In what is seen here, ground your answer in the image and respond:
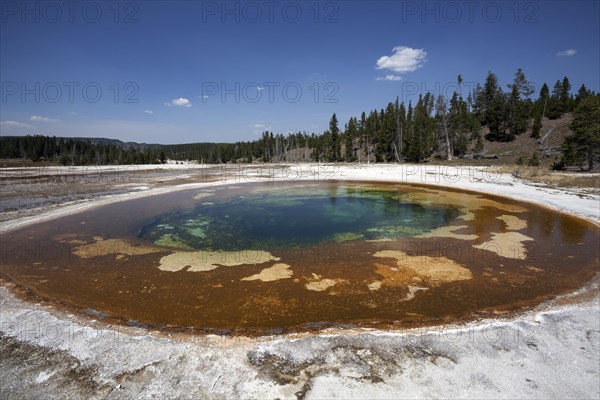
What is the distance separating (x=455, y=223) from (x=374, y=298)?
26.3 ft

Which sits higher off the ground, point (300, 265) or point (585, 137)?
point (585, 137)

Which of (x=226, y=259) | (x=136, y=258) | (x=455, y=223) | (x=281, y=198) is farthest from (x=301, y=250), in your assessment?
(x=281, y=198)

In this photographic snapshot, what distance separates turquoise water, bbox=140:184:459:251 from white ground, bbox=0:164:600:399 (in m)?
5.37

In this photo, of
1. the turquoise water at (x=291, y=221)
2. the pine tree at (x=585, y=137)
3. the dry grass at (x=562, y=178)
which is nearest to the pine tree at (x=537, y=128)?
the pine tree at (x=585, y=137)

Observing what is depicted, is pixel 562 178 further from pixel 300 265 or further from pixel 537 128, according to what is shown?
pixel 537 128

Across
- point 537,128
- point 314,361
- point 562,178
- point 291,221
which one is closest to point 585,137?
point 562,178

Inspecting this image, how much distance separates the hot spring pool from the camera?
5.83 metres

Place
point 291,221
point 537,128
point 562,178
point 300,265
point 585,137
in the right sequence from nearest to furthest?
1. point 300,265
2. point 291,221
3. point 562,178
4. point 585,137
5. point 537,128

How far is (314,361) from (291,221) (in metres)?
9.78

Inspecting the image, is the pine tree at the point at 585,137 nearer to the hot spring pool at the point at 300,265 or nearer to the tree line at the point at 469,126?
the tree line at the point at 469,126

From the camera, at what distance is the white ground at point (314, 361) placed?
365cm

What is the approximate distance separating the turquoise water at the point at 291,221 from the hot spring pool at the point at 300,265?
0.09 m

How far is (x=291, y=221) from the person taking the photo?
1388 centimetres

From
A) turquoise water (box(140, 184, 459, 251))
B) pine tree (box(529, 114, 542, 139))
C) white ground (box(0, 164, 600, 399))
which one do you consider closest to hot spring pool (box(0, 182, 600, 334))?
→ turquoise water (box(140, 184, 459, 251))
